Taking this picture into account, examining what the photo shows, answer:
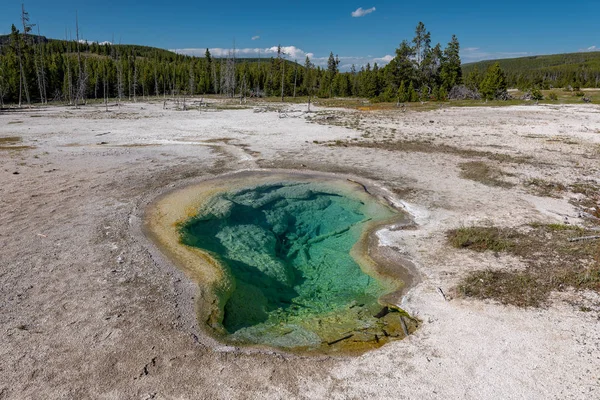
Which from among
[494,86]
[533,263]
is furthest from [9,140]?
[494,86]

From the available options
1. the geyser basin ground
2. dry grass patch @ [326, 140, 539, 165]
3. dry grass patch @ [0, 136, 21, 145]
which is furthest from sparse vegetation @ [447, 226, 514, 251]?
dry grass patch @ [0, 136, 21, 145]

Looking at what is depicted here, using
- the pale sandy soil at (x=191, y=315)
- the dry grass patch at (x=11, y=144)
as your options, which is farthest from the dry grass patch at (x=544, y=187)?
the dry grass patch at (x=11, y=144)

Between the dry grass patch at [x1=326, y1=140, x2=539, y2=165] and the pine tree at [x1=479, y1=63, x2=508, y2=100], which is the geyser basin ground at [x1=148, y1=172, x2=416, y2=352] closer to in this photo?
the dry grass patch at [x1=326, y1=140, x2=539, y2=165]

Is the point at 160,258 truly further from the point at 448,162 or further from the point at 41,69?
the point at 41,69

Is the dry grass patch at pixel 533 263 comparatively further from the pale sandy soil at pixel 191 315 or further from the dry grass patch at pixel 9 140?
the dry grass patch at pixel 9 140

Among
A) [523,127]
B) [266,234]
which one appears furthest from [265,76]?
[266,234]
